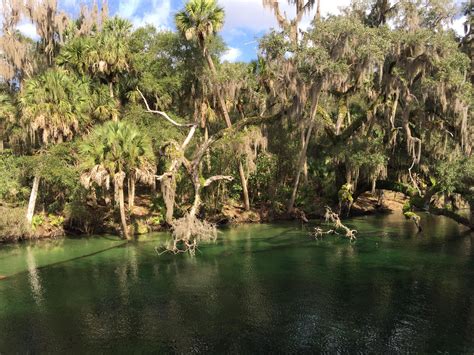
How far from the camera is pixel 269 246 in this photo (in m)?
24.4

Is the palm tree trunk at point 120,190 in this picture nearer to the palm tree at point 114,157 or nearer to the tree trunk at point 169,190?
the palm tree at point 114,157

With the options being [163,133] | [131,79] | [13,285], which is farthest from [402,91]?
[13,285]

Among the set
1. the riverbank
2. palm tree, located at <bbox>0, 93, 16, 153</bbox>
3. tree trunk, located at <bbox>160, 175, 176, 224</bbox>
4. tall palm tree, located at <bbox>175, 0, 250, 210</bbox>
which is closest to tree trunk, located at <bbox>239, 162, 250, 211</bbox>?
the riverbank

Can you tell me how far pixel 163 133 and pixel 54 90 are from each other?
23.6 ft

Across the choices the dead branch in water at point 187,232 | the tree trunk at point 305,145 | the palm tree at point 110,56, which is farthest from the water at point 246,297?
the palm tree at point 110,56

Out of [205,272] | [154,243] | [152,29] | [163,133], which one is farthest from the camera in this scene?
[152,29]

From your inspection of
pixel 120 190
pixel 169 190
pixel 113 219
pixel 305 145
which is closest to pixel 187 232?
pixel 169 190

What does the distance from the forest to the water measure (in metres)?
3.62

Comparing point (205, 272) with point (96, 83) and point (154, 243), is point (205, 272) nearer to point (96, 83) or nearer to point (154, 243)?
point (154, 243)

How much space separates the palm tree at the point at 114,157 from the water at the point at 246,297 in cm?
389

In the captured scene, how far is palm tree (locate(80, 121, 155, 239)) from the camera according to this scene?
2462cm

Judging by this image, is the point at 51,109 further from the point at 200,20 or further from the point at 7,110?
the point at 200,20

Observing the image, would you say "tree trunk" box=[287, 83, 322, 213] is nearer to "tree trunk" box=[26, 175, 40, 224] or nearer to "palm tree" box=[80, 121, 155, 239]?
"palm tree" box=[80, 121, 155, 239]

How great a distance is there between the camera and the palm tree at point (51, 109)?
26.7m
